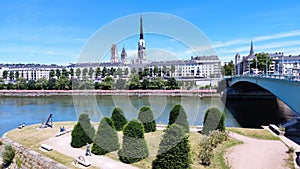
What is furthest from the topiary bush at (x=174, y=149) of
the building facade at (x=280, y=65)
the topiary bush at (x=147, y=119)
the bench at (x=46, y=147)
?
the building facade at (x=280, y=65)

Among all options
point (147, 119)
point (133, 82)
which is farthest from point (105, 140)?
point (133, 82)

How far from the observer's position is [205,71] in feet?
322

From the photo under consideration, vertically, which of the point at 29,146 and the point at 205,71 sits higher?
the point at 205,71

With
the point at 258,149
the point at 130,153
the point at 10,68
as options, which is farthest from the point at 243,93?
the point at 10,68

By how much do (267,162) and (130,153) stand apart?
21.5 feet

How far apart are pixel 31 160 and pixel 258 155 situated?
12252 millimetres

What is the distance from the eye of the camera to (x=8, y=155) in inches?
604

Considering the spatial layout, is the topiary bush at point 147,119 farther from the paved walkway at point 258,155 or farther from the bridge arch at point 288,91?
the bridge arch at point 288,91

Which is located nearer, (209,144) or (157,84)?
(209,144)

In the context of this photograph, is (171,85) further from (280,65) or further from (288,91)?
(288,91)

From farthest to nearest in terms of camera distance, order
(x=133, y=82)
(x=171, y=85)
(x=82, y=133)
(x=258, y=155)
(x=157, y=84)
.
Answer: (x=157, y=84)
(x=171, y=85)
(x=133, y=82)
(x=82, y=133)
(x=258, y=155)

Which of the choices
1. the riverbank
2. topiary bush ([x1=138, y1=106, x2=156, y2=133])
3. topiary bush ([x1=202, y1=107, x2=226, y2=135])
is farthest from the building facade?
topiary bush ([x1=138, y1=106, x2=156, y2=133])

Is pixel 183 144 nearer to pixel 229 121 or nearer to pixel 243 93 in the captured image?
pixel 229 121

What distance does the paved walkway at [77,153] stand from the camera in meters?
12.2
